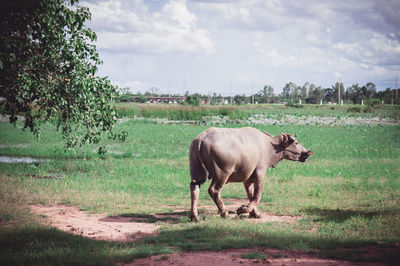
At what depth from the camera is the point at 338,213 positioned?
9883mm

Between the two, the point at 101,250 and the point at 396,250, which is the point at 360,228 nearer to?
the point at 396,250

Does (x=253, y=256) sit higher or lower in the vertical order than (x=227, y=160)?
lower

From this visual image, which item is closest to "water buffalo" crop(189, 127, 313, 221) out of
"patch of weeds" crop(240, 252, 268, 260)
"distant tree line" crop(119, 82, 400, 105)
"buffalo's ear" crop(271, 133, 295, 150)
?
"buffalo's ear" crop(271, 133, 295, 150)

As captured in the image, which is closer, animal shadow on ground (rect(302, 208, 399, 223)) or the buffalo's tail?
the buffalo's tail

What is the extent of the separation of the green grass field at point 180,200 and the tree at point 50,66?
1711 millimetres

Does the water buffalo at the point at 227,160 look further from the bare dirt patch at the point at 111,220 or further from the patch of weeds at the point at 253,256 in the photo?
the patch of weeds at the point at 253,256

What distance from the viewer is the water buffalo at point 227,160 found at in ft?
28.9

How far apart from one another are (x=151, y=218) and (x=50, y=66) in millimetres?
4646

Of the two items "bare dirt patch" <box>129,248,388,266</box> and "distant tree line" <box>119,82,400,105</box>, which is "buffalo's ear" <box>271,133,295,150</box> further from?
"distant tree line" <box>119,82,400,105</box>

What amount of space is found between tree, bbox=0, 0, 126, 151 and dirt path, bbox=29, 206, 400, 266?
2.63 m

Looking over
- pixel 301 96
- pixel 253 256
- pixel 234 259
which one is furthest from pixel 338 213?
pixel 301 96

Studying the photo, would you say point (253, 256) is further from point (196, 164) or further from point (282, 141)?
point (282, 141)

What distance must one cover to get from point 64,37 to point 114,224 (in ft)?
15.9

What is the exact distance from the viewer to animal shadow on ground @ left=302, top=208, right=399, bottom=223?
9.27 metres
